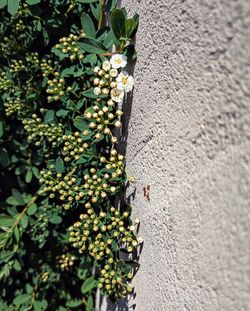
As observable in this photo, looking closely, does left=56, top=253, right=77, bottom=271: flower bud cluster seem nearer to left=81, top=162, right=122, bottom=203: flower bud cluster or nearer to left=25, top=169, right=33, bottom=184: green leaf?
left=25, top=169, right=33, bottom=184: green leaf

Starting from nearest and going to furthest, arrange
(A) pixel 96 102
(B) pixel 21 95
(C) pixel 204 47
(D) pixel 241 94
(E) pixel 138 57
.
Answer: (D) pixel 241 94
(C) pixel 204 47
(E) pixel 138 57
(A) pixel 96 102
(B) pixel 21 95

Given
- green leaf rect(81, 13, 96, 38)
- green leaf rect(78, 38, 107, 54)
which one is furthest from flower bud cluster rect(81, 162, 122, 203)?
green leaf rect(81, 13, 96, 38)

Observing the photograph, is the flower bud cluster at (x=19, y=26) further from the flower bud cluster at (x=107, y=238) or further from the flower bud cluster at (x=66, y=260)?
the flower bud cluster at (x=66, y=260)

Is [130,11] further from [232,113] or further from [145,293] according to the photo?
[145,293]

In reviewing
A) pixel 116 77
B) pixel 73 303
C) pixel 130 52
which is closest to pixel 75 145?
pixel 116 77

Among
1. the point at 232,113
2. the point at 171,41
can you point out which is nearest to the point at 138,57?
the point at 171,41

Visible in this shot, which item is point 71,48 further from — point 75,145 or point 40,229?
point 40,229

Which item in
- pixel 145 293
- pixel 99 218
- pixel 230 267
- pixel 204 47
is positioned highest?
pixel 204 47
